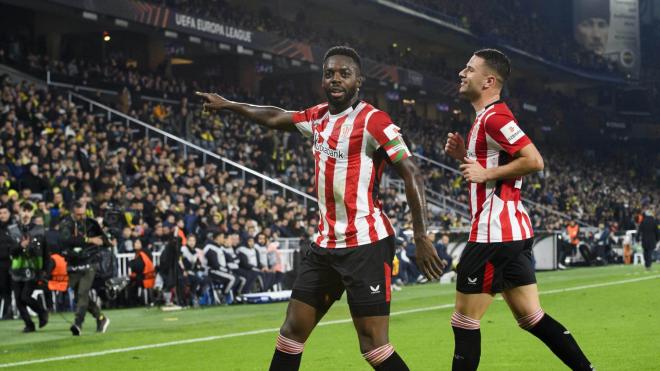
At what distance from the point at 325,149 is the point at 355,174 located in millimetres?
254

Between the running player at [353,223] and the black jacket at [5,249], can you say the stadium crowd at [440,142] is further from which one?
A: the running player at [353,223]

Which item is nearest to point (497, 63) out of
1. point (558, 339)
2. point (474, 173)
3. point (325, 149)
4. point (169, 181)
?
point (474, 173)

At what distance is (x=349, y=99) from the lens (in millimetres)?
6180

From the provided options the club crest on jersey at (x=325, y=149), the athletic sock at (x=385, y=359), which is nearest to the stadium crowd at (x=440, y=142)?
the club crest on jersey at (x=325, y=149)

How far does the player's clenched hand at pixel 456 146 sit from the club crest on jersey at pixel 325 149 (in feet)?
4.34

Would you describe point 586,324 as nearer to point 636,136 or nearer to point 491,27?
point 491,27

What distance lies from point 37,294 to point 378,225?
1344 centimetres

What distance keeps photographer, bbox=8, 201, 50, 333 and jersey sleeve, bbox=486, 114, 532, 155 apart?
33.1ft

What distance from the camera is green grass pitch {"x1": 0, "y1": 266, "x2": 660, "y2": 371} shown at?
34.2 ft

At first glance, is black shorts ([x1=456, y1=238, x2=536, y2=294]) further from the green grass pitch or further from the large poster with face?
the large poster with face

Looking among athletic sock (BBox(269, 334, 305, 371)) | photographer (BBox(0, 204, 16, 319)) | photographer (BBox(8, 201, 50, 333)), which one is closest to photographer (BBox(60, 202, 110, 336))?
photographer (BBox(8, 201, 50, 333))

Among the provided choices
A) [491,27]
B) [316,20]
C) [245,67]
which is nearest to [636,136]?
[491,27]

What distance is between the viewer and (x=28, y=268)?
15.5 meters

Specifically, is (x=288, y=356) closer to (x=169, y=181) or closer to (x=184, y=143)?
(x=169, y=181)
